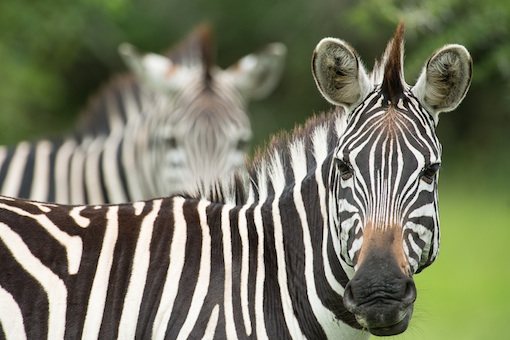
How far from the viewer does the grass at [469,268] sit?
1105 cm

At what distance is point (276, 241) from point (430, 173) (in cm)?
105

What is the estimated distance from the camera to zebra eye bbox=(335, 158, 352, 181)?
4.68 m

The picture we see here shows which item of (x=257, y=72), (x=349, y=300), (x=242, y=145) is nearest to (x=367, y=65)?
(x=257, y=72)

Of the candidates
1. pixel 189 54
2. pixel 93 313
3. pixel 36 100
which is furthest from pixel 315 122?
pixel 36 100

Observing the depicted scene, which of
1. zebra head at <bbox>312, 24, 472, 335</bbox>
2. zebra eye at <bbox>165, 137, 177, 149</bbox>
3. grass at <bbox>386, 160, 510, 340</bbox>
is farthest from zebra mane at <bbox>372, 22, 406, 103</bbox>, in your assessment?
zebra eye at <bbox>165, 137, 177, 149</bbox>

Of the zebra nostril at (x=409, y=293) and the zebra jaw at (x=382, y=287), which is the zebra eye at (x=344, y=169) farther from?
the zebra nostril at (x=409, y=293)

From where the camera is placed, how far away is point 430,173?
465 centimetres

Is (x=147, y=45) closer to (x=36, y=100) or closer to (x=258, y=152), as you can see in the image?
(x=36, y=100)

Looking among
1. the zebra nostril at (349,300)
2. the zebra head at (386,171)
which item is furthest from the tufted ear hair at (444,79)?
the zebra nostril at (349,300)

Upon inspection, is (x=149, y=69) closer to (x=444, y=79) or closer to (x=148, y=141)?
(x=148, y=141)

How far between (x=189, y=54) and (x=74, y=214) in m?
6.13

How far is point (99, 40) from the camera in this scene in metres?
24.4

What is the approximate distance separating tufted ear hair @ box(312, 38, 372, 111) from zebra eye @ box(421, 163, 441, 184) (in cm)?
59

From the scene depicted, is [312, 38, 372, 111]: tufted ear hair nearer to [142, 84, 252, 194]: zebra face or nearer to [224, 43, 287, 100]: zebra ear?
[142, 84, 252, 194]: zebra face
